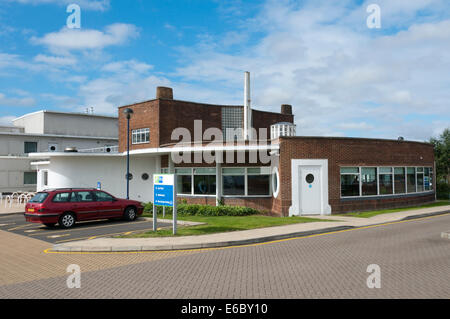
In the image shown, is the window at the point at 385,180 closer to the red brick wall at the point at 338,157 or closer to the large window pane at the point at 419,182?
the red brick wall at the point at 338,157

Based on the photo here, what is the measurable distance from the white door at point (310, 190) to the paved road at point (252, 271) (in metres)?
6.71

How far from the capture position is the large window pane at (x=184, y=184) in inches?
905

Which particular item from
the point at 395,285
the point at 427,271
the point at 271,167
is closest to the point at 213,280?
the point at 395,285

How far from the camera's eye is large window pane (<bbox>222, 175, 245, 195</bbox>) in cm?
2131

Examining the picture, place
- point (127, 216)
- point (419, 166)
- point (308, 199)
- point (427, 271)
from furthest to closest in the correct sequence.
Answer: point (419, 166) → point (308, 199) → point (127, 216) → point (427, 271)

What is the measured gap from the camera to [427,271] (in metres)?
8.15

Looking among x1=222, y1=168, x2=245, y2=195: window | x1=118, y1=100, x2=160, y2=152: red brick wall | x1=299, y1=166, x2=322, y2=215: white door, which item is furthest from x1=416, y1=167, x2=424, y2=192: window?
x1=118, y1=100, x2=160, y2=152: red brick wall

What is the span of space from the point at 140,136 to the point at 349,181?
14.7 metres

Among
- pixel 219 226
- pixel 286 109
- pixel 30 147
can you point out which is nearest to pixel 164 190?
pixel 219 226

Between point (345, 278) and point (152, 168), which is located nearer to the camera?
point (345, 278)

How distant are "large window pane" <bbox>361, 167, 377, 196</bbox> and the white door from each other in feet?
9.76
